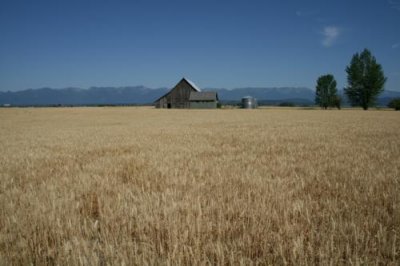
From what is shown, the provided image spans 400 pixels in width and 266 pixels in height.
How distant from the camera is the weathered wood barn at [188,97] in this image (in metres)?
80.4

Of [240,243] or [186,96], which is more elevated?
[186,96]

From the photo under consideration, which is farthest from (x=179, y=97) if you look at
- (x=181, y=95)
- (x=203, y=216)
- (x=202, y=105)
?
(x=203, y=216)

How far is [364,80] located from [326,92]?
18512 mm

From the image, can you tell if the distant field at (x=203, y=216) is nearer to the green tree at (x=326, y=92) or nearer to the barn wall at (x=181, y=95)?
the barn wall at (x=181, y=95)

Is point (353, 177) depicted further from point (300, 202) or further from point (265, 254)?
point (265, 254)

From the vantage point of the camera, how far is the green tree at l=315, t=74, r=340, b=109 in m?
93.0

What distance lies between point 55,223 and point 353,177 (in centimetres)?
483

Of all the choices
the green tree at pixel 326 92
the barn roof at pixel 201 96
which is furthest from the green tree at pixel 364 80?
the barn roof at pixel 201 96

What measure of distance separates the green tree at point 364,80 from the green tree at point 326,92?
13.9 metres

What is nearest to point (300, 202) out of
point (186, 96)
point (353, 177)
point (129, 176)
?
point (353, 177)

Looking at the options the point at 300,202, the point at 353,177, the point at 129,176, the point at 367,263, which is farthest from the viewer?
the point at 129,176

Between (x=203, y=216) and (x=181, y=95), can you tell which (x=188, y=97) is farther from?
(x=203, y=216)

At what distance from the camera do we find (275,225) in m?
2.84

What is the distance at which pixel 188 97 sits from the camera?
80750 mm
